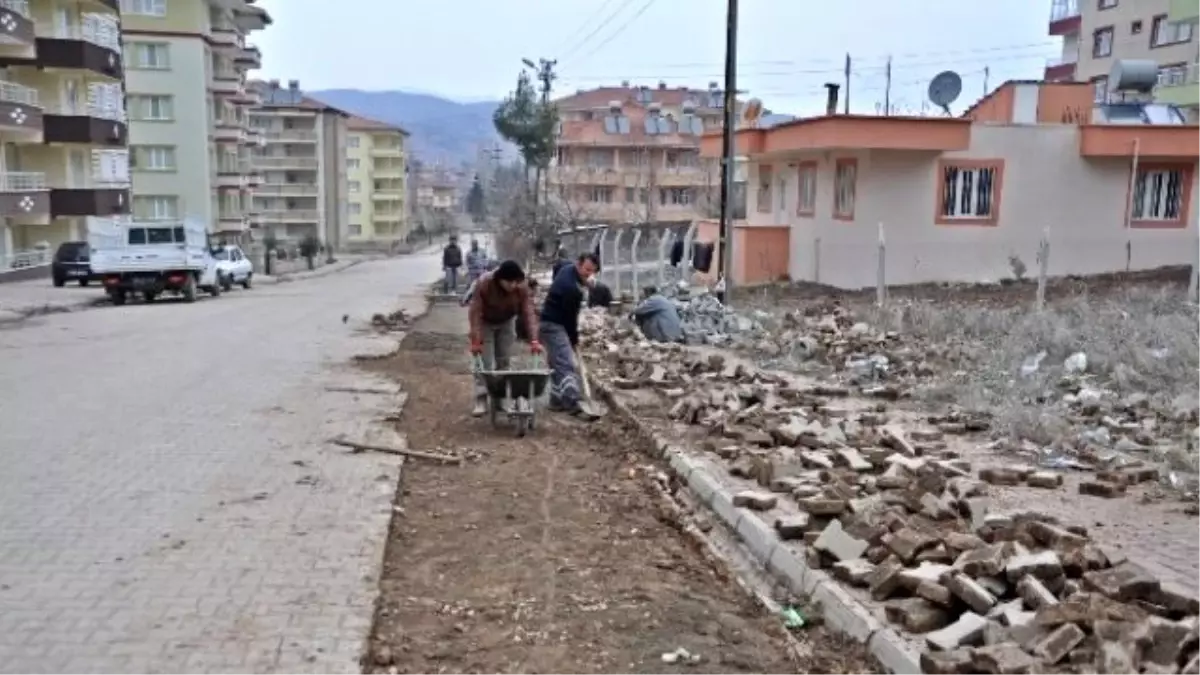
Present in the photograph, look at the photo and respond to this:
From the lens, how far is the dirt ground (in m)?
4.40

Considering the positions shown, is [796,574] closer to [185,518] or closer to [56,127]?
[185,518]

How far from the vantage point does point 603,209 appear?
6769 centimetres

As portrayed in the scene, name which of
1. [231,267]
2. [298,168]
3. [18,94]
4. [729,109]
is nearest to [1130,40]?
[729,109]

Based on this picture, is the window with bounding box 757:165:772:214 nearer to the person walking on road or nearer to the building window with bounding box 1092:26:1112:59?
the person walking on road

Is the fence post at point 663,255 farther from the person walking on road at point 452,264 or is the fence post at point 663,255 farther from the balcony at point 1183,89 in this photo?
the balcony at point 1183,89

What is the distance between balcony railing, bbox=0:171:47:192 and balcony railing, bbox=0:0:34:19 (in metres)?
5.59

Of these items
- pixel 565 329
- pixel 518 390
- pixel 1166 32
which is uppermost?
pixel 1166 32

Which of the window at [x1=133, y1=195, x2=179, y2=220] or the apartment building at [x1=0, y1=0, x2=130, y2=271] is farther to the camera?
the window at [x1=133, y1=195, x2=179, y2=220]

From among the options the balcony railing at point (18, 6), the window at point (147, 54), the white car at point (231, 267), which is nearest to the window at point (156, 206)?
the window at point (147, 54)

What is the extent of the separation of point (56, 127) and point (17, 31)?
5.53 meters

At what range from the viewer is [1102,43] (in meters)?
54.7

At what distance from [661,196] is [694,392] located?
5922 centimetres

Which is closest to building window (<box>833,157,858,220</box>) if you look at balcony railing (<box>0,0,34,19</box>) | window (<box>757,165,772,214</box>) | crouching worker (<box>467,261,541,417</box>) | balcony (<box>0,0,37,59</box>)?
window (<box>757,165,772,214</box>)

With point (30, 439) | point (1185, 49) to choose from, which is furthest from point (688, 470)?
point (1185, 49)
